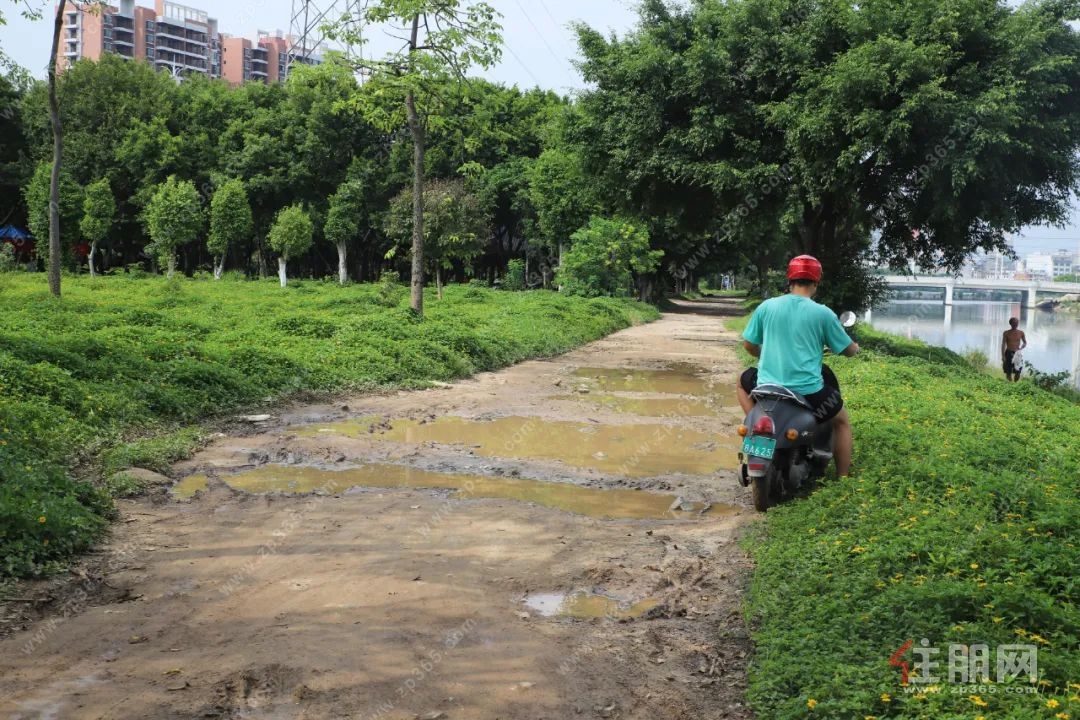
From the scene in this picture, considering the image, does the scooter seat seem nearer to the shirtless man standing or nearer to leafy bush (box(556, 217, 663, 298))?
the shirtless man standing

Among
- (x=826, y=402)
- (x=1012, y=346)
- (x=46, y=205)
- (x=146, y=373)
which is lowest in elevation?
(x=146, y=373)

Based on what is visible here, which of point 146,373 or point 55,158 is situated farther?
point 55,158

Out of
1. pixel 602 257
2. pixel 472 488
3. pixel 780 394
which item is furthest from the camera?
pixel 602 257

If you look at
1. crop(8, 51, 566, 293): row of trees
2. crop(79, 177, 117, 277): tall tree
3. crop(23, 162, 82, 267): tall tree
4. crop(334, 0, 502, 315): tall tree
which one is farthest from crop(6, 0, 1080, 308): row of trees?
crop(23, 162, 82, 267): tall tree

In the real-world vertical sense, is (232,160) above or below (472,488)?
above

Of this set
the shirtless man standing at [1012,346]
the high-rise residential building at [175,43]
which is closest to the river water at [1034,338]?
the shirtless man standing at [1012,346]

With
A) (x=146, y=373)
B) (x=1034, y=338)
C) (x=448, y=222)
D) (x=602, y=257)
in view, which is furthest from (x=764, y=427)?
(x=1034, y=338)

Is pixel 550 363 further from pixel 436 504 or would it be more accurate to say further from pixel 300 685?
pixel 300 685

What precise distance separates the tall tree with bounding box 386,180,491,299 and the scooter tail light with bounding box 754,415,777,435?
26.5 m

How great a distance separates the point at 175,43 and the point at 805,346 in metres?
126

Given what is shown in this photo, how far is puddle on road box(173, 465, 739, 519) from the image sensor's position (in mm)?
6773

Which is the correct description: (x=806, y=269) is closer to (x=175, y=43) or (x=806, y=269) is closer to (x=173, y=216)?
(x=173, y=216)

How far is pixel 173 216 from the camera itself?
4241cm

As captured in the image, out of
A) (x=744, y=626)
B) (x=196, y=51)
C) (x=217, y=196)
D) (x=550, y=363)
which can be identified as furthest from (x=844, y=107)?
(x=196, y=51)
